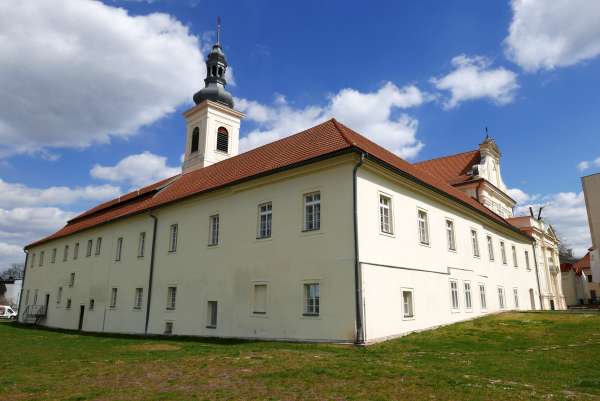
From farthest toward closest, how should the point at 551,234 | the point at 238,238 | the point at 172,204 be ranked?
the point at 551,234, the point at 172,204, the point at 238,238

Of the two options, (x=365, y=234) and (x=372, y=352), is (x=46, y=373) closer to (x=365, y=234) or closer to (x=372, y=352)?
(x=372, y=352)

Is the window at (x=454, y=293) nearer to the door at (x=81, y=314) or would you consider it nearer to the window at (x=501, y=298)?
the window at (x=501, y=298)

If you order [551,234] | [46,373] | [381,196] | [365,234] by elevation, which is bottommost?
[46,373]

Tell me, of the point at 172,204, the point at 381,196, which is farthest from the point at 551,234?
the point at 172,204

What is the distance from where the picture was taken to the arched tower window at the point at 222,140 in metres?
34.6

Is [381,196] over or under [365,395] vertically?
over

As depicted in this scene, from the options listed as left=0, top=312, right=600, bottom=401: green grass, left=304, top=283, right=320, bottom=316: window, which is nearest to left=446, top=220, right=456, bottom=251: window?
left=0, top=312, right=600, bottom=401: green grass

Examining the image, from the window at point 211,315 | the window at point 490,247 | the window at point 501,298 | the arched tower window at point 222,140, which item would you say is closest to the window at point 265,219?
the window at point 211,315

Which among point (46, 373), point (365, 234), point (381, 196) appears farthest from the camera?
point (381, 196)

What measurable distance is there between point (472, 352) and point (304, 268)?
561 cm

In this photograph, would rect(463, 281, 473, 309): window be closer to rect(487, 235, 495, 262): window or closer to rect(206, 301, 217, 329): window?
rect(487, 235, 495, 262): window

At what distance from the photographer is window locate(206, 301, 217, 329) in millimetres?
18250

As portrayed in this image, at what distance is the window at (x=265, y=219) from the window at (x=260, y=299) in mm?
1856

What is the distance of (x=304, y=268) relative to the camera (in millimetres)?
14922
